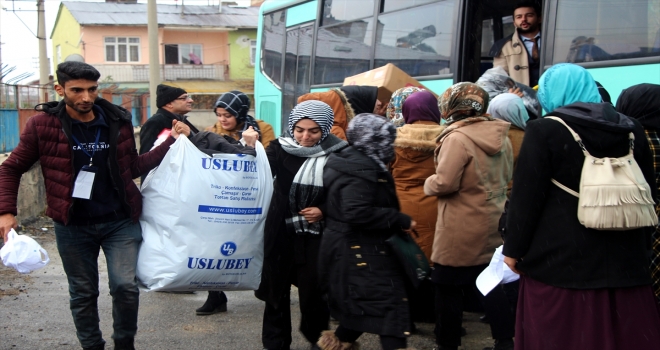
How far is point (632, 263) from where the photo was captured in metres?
2.92

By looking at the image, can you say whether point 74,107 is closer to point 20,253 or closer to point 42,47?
point 20,253

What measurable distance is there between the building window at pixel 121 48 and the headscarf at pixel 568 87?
47.5 meters

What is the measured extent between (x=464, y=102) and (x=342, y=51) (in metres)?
5.08

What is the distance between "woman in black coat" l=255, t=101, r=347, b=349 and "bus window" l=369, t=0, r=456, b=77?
10.9 ft

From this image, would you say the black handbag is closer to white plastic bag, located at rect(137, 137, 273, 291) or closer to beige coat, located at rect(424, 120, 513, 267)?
beige coat, located at rect(424, 120, 513, 267)

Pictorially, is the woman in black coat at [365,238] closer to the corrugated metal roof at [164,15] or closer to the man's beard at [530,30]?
the man's beard at [530,30]

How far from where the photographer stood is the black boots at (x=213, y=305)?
215 inches

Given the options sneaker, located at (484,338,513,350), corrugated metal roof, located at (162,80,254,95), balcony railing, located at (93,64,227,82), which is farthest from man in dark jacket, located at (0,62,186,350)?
balcony railing, located at (93,64,227,82)

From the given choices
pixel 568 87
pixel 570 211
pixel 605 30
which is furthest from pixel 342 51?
pixel 570 211

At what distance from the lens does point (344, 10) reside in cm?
916

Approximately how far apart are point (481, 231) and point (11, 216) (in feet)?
8.58

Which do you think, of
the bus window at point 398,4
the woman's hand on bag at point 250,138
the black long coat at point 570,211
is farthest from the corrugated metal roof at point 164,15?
the black long coat at point 570,211

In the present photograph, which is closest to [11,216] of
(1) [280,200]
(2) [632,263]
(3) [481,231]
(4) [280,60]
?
(1) [280,200]

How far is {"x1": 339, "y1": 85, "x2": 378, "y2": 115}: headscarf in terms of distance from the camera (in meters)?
5.40
